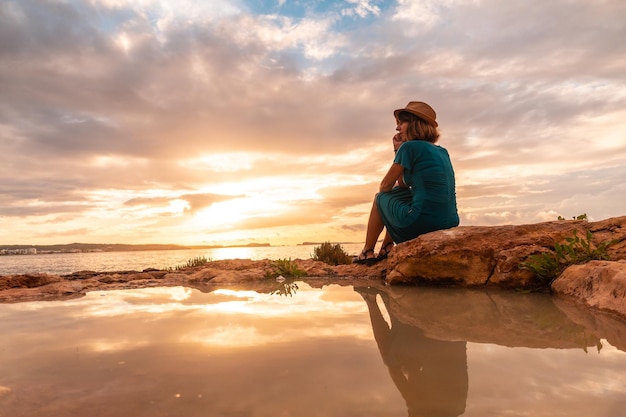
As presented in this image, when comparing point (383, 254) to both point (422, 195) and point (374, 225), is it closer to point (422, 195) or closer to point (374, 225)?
point (374, 225)

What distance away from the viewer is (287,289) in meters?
4.75

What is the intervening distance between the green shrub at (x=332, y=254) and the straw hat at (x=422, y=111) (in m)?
4.17

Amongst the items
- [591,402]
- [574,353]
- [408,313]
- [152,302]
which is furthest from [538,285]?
[152,302]

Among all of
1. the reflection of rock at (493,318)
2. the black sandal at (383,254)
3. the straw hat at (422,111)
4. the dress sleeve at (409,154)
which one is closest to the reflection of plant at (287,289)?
the reflection of rock at (493,318)

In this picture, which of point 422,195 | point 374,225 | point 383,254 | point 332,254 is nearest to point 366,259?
Answer: point 383,254

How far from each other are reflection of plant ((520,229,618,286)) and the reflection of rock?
1.34 ft

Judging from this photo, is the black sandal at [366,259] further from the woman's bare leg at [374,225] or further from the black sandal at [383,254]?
the woman's bare leg at [374,225]

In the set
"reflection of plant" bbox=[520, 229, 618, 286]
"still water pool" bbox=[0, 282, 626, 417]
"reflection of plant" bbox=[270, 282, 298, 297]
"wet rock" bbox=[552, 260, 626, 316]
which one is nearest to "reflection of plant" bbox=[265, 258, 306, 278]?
"reflection of plant" bbox=[270, 282, 298, 297]

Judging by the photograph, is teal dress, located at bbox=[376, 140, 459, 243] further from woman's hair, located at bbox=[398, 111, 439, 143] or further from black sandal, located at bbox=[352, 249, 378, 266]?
black sandal, located at bbox=[352, 249, 378, 266]

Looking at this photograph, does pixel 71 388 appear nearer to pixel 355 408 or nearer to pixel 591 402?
pixel 355 408

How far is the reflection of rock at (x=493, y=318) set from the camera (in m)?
2.34

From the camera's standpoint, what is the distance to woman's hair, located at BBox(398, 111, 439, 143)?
518cm

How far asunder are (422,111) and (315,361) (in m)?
4.15

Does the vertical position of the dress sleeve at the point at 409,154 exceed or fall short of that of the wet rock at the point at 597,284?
it exceeds it
